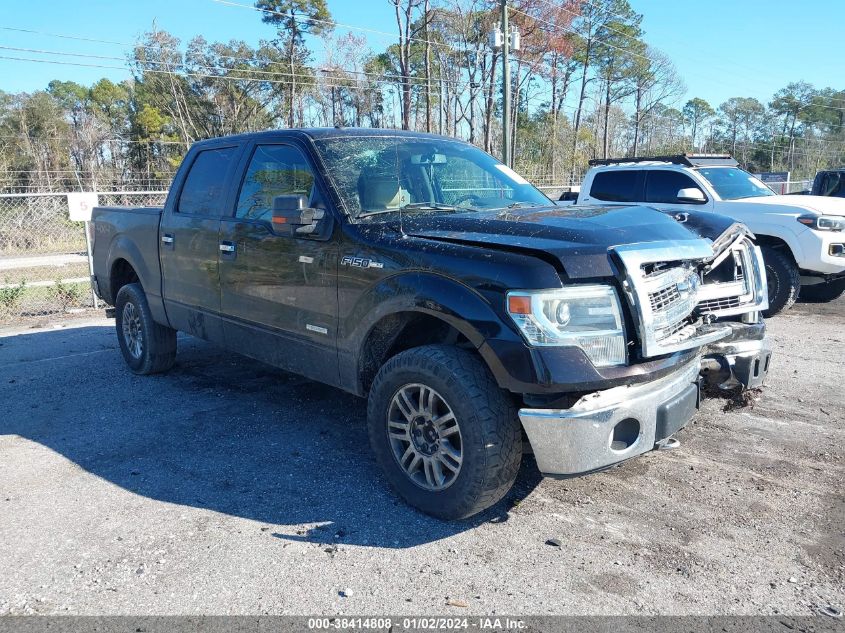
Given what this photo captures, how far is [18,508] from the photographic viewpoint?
371 centimetres

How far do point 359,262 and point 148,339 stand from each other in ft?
10.3

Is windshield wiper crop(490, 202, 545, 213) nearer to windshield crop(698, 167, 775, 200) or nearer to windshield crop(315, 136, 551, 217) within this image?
windshield crop(315, 136, 551, 217)

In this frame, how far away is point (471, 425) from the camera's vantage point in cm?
313

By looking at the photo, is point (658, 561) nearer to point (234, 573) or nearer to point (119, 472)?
point (234, 573)

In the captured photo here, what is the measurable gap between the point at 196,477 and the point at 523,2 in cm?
3226

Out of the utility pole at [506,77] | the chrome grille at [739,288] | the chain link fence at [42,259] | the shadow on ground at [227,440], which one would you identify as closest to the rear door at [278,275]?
the shadow on ground at [227,440]

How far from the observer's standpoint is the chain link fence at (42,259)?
395 inches

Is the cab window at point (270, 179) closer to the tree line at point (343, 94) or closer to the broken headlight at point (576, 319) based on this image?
the broken headlight at point (576, 319)

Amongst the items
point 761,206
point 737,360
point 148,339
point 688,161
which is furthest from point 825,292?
point 148,339

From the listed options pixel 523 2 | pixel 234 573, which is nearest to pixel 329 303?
pixel 234 573

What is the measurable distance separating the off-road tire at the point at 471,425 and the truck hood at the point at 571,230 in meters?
0.61

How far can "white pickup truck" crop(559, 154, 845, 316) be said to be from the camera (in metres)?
8.41

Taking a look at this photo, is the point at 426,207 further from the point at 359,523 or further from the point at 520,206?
the point at 359,523

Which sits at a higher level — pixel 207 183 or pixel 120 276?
pixel 207 183
